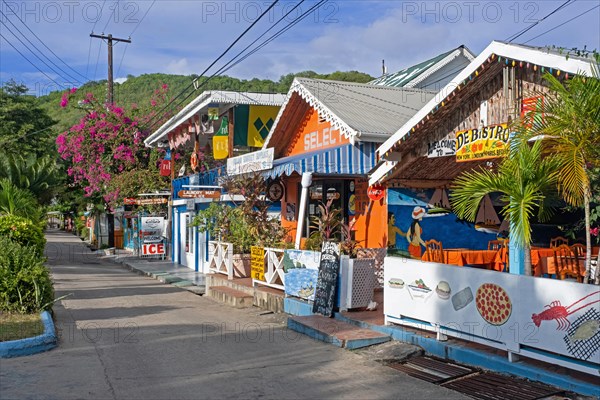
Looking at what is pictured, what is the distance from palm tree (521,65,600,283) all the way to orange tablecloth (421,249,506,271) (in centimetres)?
447

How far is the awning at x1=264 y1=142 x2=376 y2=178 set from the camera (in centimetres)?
1338

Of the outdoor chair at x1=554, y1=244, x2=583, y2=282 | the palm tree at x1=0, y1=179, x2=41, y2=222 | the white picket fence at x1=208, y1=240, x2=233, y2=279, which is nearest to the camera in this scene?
the outdoor chair at x1=554, y1=244, x2=583, y2=282

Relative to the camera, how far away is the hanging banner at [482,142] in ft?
29.3

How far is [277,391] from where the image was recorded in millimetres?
6961

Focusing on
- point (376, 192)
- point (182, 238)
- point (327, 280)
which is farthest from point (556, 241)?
point (182, 238)

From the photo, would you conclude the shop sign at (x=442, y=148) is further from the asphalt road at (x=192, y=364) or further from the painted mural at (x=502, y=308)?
the asphalt road at (x=192, y=364)

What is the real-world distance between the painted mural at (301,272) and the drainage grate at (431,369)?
3557mm

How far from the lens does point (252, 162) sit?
15000 mm

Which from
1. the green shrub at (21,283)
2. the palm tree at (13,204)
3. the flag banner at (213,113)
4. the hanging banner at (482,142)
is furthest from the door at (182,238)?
the hanging banner at (482,142)

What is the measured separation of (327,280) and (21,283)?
538 centimetres

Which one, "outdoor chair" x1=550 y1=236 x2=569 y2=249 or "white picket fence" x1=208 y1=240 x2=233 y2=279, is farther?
"white picket fence" x1=208 y1=240 x2=233 y2=279

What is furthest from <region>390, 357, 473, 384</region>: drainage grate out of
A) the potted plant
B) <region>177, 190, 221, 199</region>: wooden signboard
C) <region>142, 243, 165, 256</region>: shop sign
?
<region>142, 243, 165, 256</region>: shop sign

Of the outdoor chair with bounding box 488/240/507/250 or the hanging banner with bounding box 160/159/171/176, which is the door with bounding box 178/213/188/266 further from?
the outdoor chair with bounding box 488/240/507/250

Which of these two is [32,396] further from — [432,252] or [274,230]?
[274,230]
